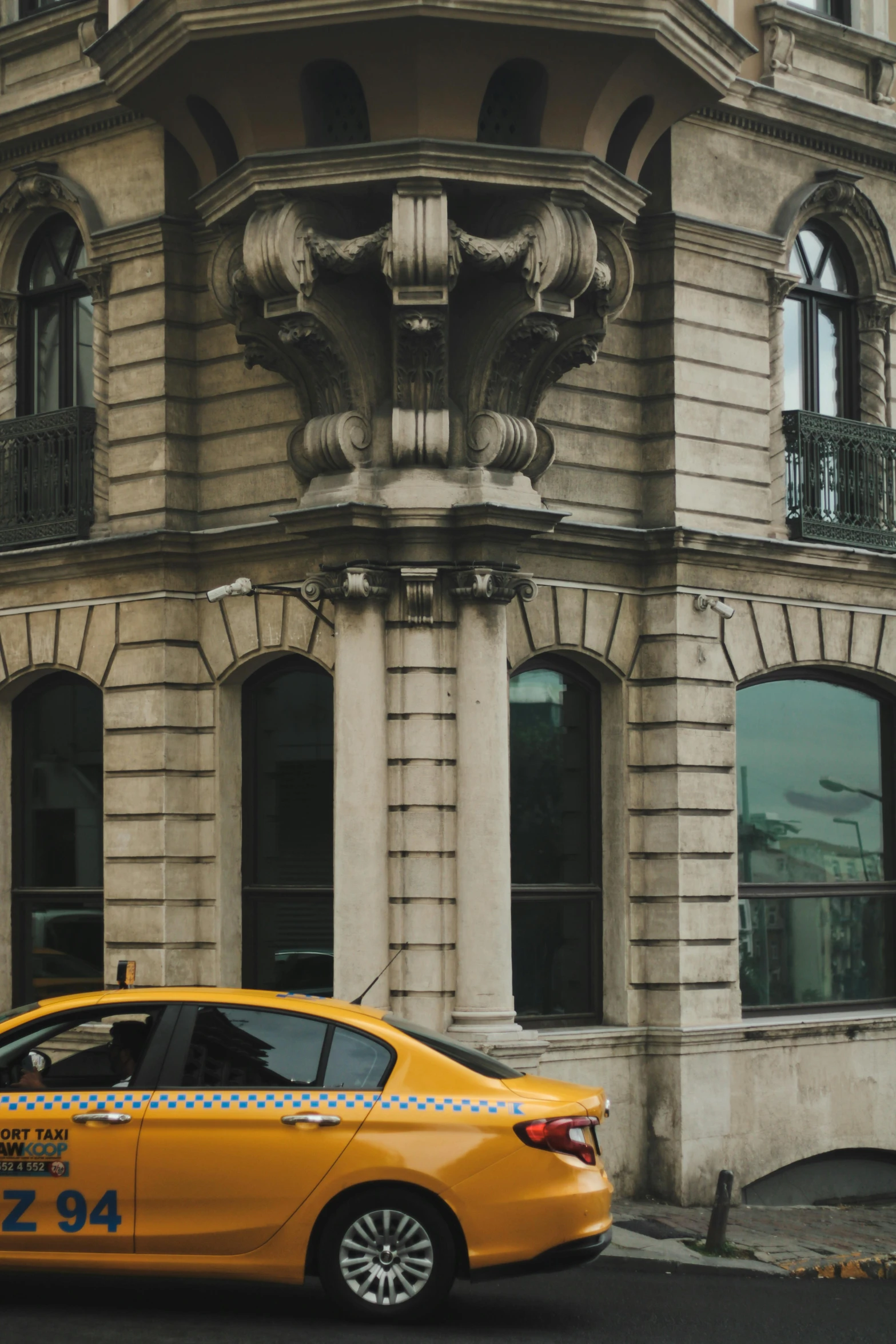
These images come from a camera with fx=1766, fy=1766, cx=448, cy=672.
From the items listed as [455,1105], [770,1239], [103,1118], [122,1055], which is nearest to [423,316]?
[122,1055]

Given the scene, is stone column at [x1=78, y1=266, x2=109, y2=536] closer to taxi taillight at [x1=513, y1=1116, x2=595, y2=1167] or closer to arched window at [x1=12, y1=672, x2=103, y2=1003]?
arched window at [x1=12, y1=672, x2=103, y2=1003]

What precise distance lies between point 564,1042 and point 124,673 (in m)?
5.05

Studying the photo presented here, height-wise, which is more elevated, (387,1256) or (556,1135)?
(556,1135)

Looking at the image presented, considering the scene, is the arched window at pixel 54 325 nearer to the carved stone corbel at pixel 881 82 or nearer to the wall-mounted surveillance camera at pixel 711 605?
the wall-mounted surveillance camera at pixel 711 605

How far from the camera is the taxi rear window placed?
366 inches

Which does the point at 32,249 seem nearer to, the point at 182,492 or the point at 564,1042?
the point at 182,492

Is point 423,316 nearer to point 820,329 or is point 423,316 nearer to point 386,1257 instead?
point 820,329

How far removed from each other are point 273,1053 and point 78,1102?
1.02 m

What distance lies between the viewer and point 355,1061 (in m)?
9.13

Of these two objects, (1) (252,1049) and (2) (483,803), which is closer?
(1) (252,1049)

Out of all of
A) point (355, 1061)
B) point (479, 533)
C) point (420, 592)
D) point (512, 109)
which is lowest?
point (355, 1061)

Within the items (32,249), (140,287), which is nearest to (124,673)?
(140,287)

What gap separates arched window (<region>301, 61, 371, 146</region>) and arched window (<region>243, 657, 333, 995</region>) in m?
4.32

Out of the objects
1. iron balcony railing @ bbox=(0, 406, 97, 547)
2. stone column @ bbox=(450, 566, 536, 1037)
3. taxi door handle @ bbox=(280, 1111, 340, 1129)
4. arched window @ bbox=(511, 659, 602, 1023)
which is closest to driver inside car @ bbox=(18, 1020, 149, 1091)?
taxi door handle @ bbox=(280, 1111, 340, 1129)
